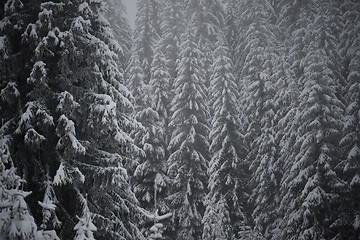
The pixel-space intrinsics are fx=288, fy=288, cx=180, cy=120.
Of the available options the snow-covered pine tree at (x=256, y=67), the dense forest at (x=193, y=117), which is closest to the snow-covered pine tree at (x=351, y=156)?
the dense forest at (x=193, y=117)

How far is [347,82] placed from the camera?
19.2 meters

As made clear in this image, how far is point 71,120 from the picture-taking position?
8.62 metres

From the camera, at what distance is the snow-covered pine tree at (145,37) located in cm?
2289

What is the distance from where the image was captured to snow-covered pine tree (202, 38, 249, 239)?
1917 centimetres

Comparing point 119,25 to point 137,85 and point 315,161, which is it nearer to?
point 137,85

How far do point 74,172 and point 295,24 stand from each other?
21.3 m

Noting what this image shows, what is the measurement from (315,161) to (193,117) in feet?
27.6

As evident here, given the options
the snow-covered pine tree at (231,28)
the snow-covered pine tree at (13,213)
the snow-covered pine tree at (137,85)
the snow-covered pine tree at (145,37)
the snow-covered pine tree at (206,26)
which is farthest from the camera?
the snow-covered pine tree at (231,28)

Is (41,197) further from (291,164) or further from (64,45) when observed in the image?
(291,164)

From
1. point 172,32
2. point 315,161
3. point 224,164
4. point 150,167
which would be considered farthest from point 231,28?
point 150,167

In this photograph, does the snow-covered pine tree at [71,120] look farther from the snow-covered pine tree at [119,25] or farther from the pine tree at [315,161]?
the snow-covered pine tree at [119,25]

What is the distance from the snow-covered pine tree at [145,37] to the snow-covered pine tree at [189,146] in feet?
9.12

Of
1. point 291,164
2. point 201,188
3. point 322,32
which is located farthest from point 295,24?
point 201,188

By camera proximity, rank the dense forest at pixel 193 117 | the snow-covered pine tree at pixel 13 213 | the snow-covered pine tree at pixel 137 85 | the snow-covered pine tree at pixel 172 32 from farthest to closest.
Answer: the snow-covered pine tree at pixel 172 32 < the snow-covered pine tree at pixel 137 85 < the dense forest at pixel 193 117 < the snow-covered pine tree at pixel 13 213
